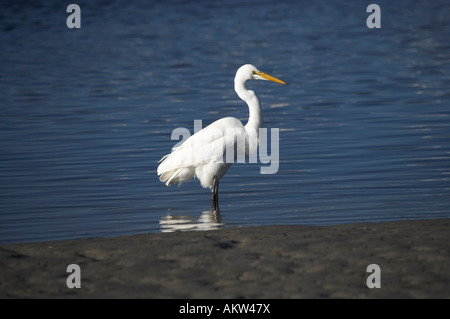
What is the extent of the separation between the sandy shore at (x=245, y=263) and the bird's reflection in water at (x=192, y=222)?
101 centimetres

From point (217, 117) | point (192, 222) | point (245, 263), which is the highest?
point (217, 117)

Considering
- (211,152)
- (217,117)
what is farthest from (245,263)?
(217,117)

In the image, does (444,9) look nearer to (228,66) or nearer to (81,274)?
(228,66)

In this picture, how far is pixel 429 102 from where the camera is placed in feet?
52.7

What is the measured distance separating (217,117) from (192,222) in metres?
7.02

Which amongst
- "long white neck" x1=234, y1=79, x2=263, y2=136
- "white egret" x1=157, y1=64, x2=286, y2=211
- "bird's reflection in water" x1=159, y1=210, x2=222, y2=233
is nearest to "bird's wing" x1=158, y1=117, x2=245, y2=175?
"white egret" x1=157, y1=64, x2=286, y2=211

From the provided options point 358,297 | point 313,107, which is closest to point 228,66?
point 313,107

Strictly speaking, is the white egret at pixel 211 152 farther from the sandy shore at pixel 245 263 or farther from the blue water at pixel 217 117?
the sandy shore at pixel 245 263

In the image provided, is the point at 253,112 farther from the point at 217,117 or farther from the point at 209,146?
the point at 217,117

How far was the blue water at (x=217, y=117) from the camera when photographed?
361 inches

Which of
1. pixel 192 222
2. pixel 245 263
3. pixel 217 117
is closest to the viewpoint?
pixel 245 263

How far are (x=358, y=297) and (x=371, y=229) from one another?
1906 millimetres

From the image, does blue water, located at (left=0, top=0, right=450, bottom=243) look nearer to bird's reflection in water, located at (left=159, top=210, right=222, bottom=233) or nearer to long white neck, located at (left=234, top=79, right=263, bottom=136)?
bird's reflection in water, located at (left=159, top=210, right=222, bottom=233)

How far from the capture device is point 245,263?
6078 millimetres
